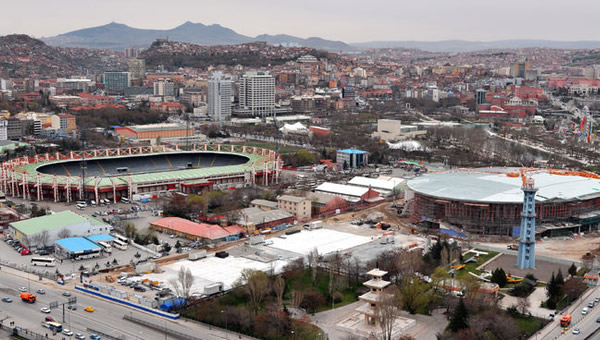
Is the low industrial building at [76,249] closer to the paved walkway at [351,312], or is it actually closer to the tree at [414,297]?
the paved walkway at [351,312]

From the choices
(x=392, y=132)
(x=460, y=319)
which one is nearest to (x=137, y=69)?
(x=392, y=132)

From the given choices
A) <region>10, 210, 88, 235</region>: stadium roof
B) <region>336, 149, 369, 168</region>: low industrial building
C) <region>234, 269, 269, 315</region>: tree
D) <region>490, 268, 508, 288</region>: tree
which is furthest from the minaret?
<region>336, 149, 369, 168</region>: low industrial building

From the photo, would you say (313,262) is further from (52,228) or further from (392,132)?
(392,132)

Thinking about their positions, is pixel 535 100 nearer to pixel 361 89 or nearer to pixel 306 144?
pixel 361 89

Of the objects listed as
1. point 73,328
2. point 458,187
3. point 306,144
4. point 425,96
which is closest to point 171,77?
point 425,96

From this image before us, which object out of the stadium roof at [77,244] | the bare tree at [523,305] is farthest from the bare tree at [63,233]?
the bare tree at [523,305]

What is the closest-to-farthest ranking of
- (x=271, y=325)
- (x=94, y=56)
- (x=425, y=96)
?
(x=271, y=325)
(x=425, y=96)
(x=94, y=56)
